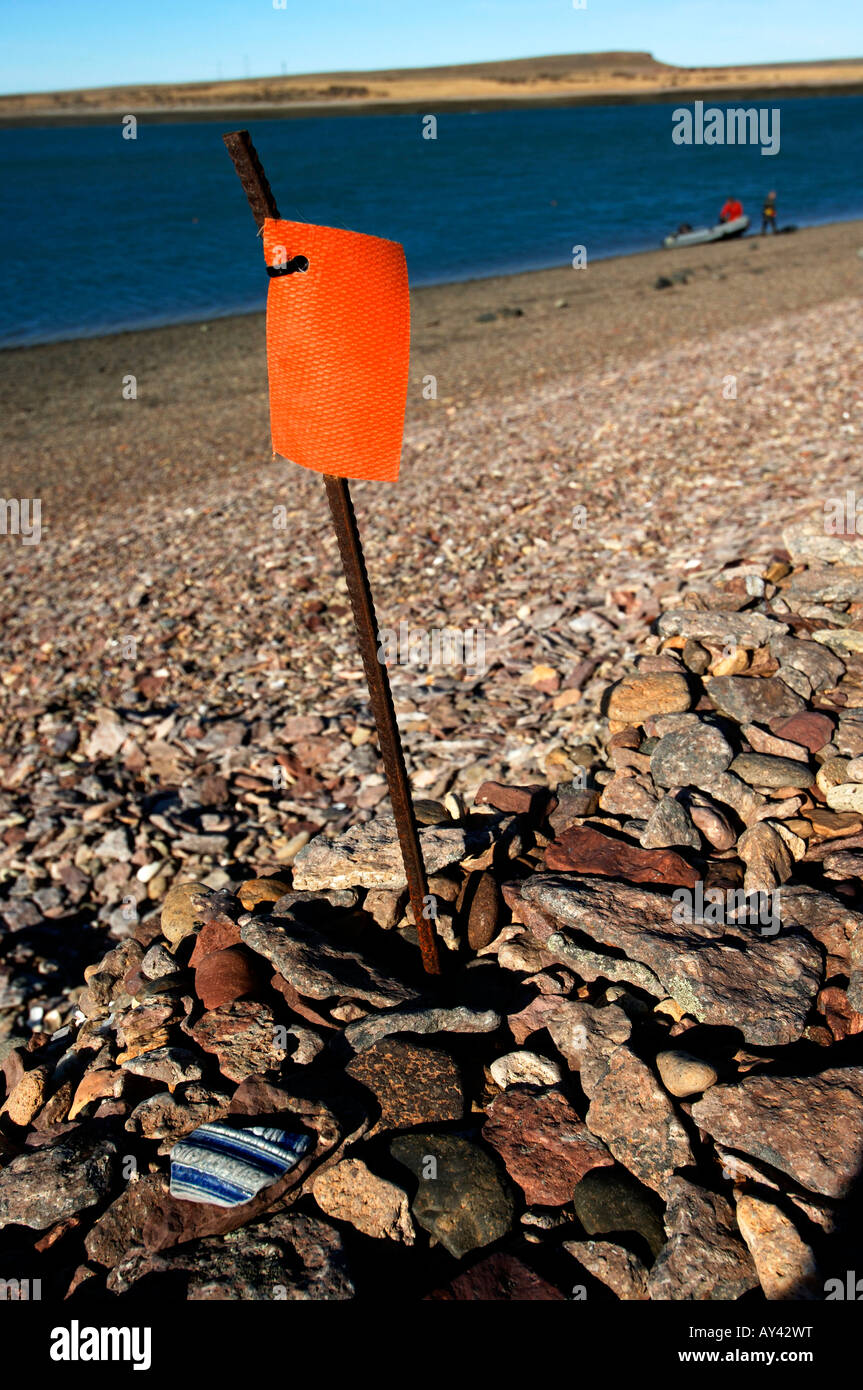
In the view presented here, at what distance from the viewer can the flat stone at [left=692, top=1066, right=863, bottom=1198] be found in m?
2.47

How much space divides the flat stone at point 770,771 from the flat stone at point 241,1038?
2.35 metres

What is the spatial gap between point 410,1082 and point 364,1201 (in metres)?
0.40

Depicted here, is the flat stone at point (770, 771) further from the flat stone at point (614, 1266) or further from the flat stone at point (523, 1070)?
the flat stone at point (614, 1266)

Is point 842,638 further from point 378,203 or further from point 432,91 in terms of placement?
point 432,91

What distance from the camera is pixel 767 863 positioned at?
142 inches

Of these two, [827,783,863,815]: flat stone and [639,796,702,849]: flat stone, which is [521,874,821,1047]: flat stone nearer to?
[639,796,702,849]: flat stone

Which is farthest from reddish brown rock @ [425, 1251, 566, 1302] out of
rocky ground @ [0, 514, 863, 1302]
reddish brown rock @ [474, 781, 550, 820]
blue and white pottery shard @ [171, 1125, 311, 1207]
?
reddish brown rock @ [474, 781, 550, 820]

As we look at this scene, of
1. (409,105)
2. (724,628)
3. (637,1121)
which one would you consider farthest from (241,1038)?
(409,105)

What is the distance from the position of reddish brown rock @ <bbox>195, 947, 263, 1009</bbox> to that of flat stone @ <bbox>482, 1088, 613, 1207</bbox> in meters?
1.08

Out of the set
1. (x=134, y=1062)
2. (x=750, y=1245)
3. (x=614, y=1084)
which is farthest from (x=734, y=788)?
(x=134, y=1062)

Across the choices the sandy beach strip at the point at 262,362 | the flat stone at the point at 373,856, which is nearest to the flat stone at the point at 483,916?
the flat stone at the point at 373,856

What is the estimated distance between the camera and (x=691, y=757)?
4.25 meters

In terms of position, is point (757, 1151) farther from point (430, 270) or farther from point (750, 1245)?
point (430, 270)
